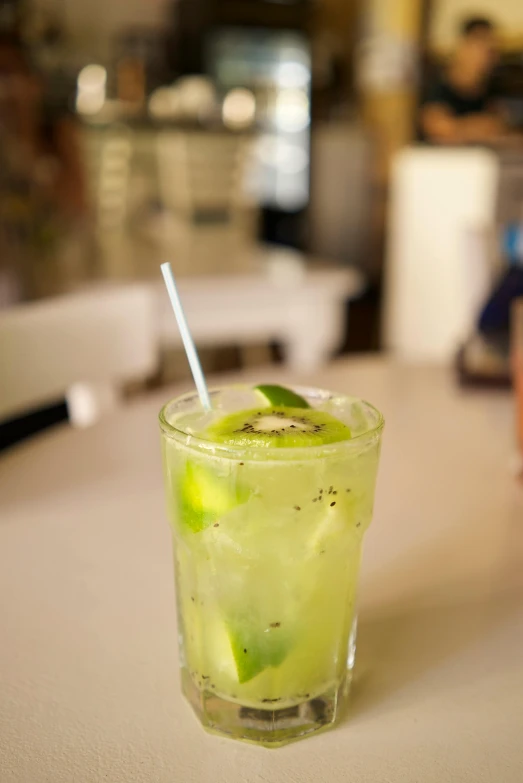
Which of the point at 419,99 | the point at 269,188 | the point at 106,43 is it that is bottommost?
the point at 269,188

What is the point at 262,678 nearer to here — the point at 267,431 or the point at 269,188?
the point at 267,431

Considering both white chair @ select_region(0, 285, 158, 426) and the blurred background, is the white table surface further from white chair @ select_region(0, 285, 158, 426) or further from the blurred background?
the blurred background

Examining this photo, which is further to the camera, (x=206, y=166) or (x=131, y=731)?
(x=206, y=166)

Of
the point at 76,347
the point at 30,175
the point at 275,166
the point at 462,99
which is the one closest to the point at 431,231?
the point at 462,99

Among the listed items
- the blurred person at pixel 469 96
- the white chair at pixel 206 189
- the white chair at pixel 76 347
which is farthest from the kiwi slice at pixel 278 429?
the blurred person at pixel 469 96

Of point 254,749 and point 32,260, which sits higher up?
point 32,260

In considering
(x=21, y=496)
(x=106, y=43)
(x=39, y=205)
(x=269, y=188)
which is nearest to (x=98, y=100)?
(x=106, y=43)

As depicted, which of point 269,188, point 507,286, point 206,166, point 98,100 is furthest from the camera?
point 269,188
